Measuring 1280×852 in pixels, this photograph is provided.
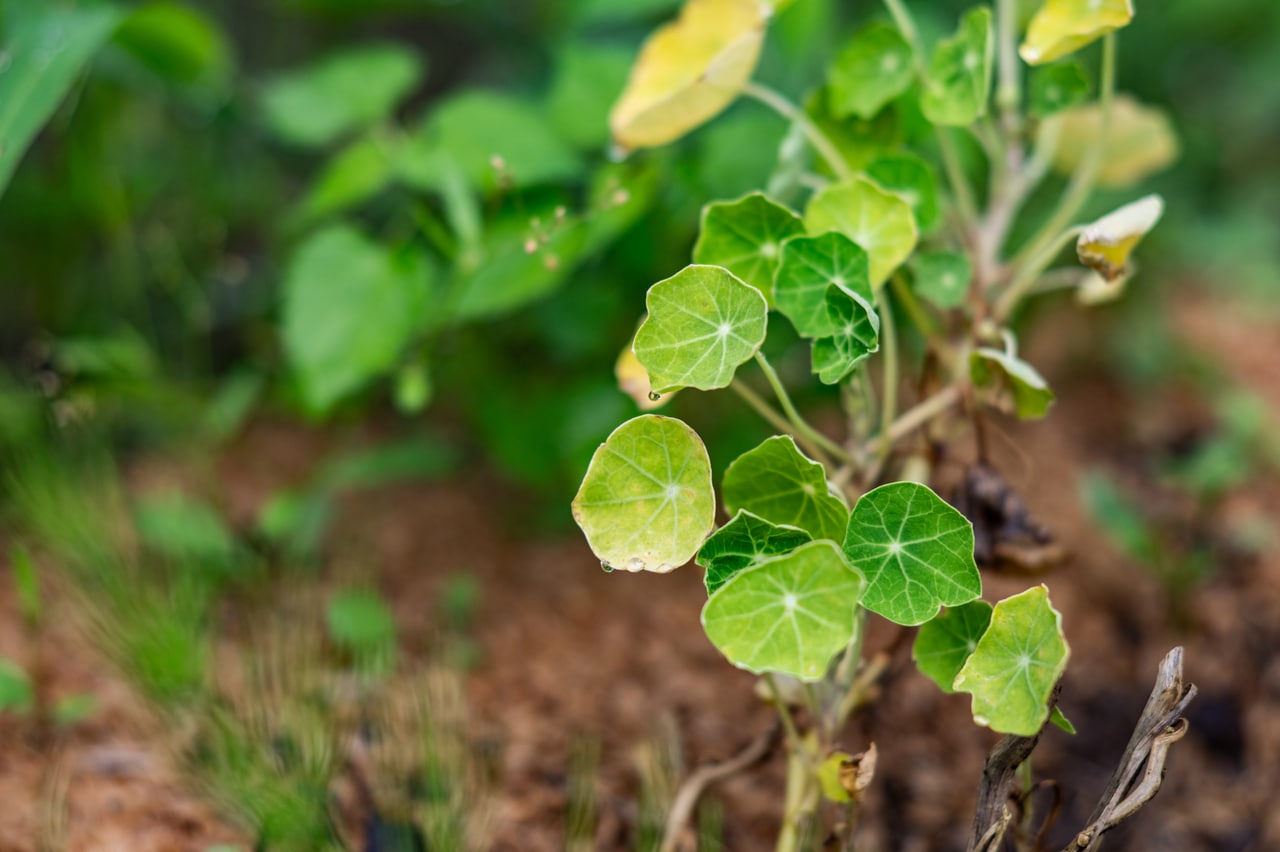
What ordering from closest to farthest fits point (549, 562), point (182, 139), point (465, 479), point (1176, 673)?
point (1176, 673)
point (549, 562)
point (465, 479)
point (182, 139)

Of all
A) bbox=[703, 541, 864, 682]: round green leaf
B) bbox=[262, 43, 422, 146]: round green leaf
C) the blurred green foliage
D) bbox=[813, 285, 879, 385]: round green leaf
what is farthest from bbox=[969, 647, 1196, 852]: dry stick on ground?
bbox=[262, 43, 422, 146]: round green leaf

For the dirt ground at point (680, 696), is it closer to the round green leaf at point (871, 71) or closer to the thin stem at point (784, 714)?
the thin stem at point (784, 714)

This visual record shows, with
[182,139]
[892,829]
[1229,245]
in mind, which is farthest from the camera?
[1229,245]

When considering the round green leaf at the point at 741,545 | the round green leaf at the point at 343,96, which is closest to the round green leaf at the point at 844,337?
the round green leaf at the point at 741,545

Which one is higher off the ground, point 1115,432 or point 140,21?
point 140,21

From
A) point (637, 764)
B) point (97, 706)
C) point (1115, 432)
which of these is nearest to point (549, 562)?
point (637, 764)

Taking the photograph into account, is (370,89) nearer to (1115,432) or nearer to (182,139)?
(182,139)

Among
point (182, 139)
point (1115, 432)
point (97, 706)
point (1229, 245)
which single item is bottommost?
point (1229, 245)
